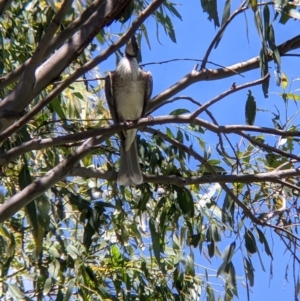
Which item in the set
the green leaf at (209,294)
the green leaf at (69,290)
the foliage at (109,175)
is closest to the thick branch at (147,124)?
the foliage at (109,175)

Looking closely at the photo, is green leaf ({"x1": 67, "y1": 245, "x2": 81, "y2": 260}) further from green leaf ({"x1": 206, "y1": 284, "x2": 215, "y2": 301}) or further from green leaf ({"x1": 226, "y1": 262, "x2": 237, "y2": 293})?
green leaf ({"x1": 226, "y1": 262, "x2": 237, "y2": 293})

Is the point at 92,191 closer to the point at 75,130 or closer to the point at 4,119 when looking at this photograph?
the point at 75,130

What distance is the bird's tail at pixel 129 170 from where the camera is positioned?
2.88 meters

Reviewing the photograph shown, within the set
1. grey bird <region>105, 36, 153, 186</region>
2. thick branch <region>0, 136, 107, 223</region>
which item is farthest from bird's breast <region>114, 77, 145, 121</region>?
thick branch <region>0, 136, 107, 223</region>

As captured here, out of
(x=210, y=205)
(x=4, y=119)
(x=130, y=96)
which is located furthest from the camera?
(x=130, y=96)

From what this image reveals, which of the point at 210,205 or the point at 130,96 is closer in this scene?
the point at 210,205

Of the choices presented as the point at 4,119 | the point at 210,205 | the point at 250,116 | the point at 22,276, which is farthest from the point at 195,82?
the point at 22,276

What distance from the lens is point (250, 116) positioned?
242 centimetres

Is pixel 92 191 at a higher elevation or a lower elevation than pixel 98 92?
lower

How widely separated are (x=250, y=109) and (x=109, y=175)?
677 mm

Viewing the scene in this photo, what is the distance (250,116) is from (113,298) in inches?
45.6

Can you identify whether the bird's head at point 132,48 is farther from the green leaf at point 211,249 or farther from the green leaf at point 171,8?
the green leaf at point 211,249

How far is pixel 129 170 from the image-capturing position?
9.60 ft

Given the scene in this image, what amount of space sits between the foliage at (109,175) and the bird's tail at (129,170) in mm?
37
